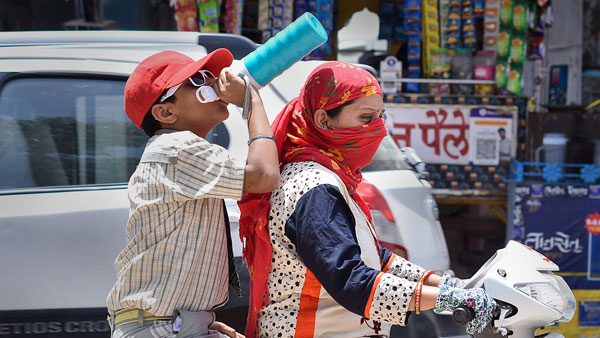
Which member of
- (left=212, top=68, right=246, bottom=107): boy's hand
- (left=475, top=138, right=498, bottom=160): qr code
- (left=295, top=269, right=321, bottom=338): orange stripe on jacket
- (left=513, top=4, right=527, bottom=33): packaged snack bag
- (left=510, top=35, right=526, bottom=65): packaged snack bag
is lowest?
(left=475, top=138, right=498, bottom=160): qr code

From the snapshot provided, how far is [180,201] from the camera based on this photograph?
1.72 metres

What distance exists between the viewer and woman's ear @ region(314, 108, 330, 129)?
179cm

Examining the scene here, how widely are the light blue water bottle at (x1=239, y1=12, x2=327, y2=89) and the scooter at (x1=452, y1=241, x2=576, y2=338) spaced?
0.79 m

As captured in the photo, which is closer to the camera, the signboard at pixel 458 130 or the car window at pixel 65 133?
the car window at pixel 65 133

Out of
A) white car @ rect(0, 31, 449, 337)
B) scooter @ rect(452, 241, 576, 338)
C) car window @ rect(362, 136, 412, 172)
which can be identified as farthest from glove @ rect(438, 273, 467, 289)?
car window @ rect(362, 136, 412, 172)

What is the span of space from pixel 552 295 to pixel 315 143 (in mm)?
739

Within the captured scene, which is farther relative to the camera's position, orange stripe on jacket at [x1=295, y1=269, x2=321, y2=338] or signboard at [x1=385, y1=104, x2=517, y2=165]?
signboard at [x1=385, y1=104, x2=517, y2=165]

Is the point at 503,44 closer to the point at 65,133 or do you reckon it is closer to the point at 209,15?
the point at 209,15

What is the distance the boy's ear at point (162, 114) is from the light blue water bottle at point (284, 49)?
23 centimetres

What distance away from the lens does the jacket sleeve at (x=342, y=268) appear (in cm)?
157

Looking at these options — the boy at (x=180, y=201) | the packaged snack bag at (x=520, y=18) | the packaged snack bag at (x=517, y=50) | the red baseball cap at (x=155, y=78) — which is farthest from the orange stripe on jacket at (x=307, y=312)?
the packaged snack bag at (x=520, y=18)

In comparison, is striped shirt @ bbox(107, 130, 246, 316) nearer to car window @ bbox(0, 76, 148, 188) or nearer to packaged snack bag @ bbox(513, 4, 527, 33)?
car window @ bbox(0, 76, 148, 188)

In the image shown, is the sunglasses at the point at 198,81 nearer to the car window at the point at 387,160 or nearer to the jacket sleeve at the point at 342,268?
the jacket sleeve at the point at 342,268

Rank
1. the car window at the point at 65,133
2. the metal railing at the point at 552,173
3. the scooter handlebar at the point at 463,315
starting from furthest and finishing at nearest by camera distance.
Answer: the metal railing at the point at 552,173, the car window at the point at 65,133, the scooter handlebar at the point at 463,315
